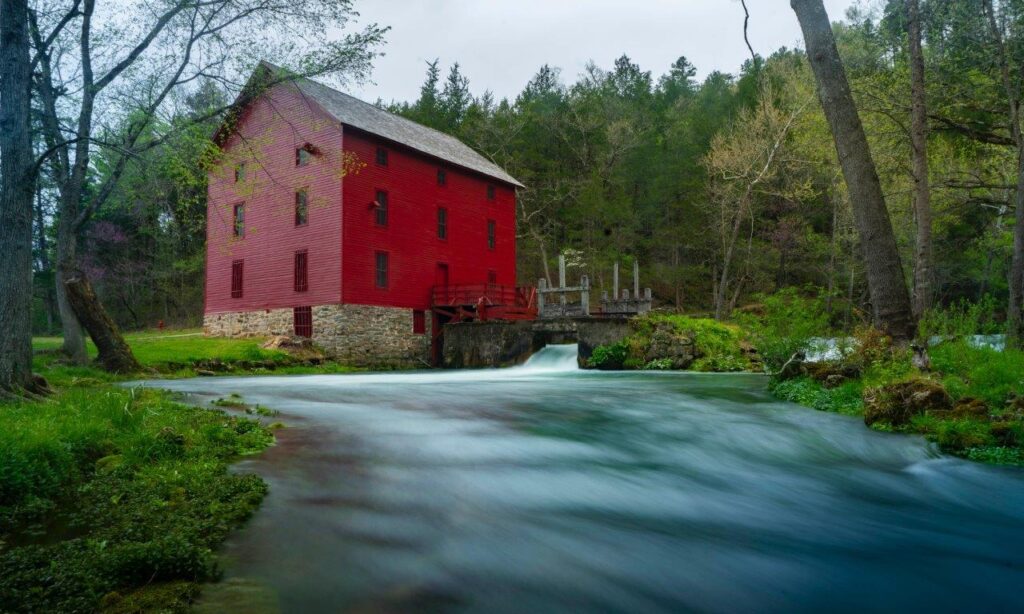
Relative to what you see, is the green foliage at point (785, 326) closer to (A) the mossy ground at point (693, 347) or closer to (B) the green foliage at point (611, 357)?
(A) the mossy ground at point (693, 347)

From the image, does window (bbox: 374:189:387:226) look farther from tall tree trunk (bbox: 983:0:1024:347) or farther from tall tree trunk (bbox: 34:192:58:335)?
tall tree trunk (bbox: 34:192:58:335)

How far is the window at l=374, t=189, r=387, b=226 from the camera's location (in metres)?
23.5

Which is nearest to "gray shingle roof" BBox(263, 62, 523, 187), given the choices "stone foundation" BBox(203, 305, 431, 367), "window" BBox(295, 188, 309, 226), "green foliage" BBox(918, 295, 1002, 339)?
"window" BBox(295, 188, 309, 226)

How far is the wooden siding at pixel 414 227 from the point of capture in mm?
22625

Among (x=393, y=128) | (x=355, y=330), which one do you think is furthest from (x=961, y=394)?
(x=393, y=128)

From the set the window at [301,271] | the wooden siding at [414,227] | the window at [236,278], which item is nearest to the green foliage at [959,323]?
the wooden siding at [414,227]

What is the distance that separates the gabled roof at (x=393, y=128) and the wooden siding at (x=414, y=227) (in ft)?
1.34

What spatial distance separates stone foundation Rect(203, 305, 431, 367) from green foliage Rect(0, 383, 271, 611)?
1599 cm

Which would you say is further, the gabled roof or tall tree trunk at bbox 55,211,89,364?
the gabled roof

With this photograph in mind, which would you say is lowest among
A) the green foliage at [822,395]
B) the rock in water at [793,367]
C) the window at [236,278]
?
the green foliage at [822,395]

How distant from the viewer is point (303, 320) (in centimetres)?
2334

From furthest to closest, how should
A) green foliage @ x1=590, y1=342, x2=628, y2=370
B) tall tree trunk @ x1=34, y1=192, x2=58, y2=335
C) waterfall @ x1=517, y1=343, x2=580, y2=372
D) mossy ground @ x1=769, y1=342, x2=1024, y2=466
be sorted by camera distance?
tall tree trunk @ x1=34, y1=192, x2=58, y2=335 < waterfall @ x1=517, y1=343, x2=580, y2=372 < green foliage @ x1=590, y1=342, x2=628, y2=370 < mossy ground @ x1=769, y1=342, x2=1024, y2=466

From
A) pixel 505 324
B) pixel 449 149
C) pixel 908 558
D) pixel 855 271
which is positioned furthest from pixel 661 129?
pixel 908 558

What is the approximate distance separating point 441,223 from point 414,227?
1.72 metres
